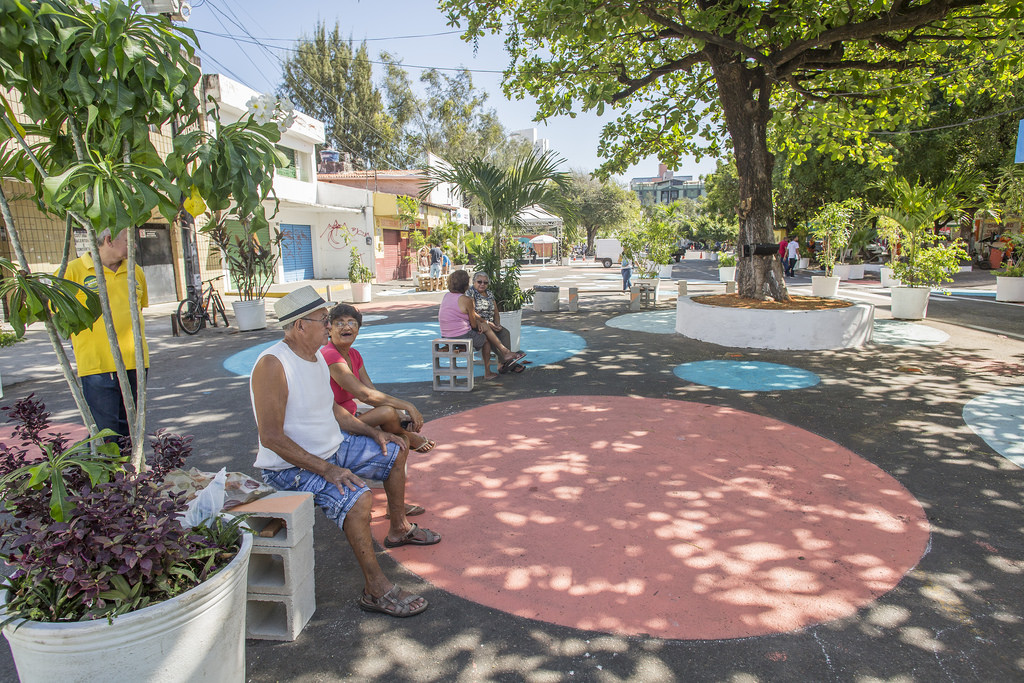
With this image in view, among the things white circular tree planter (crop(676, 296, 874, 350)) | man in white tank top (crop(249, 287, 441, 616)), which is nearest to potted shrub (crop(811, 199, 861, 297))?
white circular tree planter (crop(676, 296, 874, 350))

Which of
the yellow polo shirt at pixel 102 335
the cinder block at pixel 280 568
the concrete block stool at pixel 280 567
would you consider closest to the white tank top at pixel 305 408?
the concrete block stool at pixel 280 567

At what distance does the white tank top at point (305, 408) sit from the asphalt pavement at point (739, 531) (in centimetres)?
71

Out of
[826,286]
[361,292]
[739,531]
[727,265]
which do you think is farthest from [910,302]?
[361,292]

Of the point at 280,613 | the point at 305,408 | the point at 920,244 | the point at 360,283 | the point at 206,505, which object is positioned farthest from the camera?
the point at 360,283

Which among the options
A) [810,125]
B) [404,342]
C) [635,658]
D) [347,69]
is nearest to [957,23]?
[810,125]

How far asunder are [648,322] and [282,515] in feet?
34.1

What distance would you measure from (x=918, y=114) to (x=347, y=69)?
3622cm

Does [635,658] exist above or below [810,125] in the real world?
below

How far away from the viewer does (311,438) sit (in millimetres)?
3133

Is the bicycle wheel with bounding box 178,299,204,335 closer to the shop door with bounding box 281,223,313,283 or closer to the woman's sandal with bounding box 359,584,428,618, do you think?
the woman's sandal with bounding box 359,584,428,618

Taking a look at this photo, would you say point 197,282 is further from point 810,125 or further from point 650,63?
point 810,125

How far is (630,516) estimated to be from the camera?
3.86m

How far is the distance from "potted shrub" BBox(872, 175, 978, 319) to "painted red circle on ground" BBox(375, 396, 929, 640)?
345 inches

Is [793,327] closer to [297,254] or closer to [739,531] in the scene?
[739,531]
